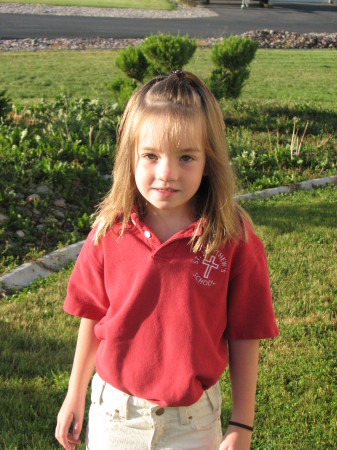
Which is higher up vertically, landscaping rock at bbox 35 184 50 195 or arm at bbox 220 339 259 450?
arm at bbox 220 339 259 450

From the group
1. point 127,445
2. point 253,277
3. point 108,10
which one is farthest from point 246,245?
point 108,10

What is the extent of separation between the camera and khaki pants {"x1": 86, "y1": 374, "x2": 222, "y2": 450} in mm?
1938

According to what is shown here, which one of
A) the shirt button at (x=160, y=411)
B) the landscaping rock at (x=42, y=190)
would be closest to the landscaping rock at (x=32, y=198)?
the landscaping rock at (x=42, y=190)

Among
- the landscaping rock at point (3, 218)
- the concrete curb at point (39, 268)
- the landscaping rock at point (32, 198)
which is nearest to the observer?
the concrete curb at point (39, 268)

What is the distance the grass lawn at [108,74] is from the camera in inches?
458

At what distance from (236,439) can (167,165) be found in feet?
2.67

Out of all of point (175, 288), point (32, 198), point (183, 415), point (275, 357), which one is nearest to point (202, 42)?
point (32, 198)

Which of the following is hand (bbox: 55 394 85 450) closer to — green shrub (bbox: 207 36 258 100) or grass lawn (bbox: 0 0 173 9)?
green shrub (bbox: 207 36 258 100)

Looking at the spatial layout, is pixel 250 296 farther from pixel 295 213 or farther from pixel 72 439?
pixel 295 213

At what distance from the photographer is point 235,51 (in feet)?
32.6

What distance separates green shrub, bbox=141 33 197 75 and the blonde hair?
7.27 metres

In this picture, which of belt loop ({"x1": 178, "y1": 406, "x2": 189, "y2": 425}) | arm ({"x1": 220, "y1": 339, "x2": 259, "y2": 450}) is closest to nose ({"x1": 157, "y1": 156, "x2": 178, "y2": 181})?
arm ({"x1": 220, "y1": 339, "x2": 259, "y2": 450})

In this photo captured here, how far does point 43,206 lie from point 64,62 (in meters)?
9.65

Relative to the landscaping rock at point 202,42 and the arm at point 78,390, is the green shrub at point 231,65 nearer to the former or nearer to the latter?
the landscaping rock at point 202,42
